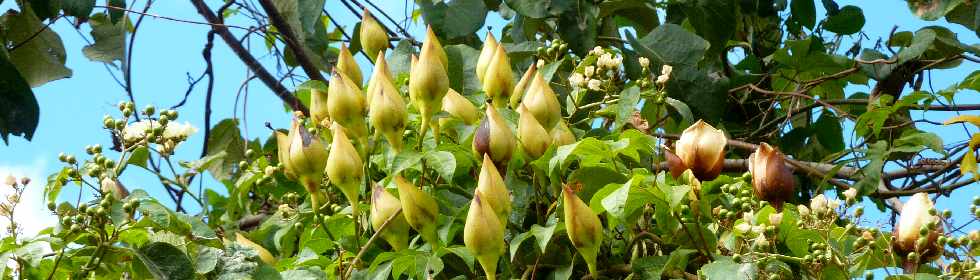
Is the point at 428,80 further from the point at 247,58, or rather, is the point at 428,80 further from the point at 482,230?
the point at 247,58

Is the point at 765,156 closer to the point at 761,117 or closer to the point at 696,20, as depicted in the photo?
the point at 696,20

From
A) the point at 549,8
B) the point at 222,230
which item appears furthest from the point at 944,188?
the point at 222,230

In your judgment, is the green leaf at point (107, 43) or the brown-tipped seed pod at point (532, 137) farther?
the green leaf at point (107, 43)

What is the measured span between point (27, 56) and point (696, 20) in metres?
0.98

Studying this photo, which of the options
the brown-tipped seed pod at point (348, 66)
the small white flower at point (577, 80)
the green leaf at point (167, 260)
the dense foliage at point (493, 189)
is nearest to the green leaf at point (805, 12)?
the dense foliage at point (493, 189)

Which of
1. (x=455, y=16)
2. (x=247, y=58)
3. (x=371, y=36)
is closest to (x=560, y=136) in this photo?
(x=371, y=36)

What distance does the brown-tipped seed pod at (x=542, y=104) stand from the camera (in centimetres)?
107

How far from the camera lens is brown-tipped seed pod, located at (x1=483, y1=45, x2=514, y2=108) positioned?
1.14 metres

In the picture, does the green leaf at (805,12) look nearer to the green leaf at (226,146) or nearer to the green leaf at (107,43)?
the green leaf at (226,146)

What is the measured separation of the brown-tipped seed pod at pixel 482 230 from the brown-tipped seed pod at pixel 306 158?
0.62 feet

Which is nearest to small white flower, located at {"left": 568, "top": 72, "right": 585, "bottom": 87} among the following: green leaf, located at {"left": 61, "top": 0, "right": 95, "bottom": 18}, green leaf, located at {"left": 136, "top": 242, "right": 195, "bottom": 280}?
green leaf, located at {"left": 136, "top": 242, "right": 195, "bottom": 280}

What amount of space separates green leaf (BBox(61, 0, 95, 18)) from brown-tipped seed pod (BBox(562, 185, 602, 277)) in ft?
2.75

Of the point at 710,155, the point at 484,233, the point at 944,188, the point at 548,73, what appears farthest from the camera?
the point at 944,188

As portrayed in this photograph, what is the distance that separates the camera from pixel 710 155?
1.04m
